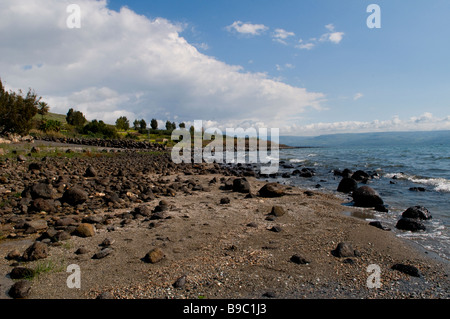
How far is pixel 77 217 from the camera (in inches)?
326

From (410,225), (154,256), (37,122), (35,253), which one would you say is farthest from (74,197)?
(37,122)

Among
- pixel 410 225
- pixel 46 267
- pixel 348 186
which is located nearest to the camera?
pixel 46 267

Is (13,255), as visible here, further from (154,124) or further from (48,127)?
(154,124)

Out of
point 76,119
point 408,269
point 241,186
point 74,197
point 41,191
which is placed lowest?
point 408,269

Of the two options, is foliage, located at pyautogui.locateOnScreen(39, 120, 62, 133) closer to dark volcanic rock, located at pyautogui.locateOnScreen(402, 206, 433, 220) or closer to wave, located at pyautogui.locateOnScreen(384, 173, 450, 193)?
wave, located at pyautogui.locateOnScreen(384, 173, 450, 193)

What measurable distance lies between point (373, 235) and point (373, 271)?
2.47m

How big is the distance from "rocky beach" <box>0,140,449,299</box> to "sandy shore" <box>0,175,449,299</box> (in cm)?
2

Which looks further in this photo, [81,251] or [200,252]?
[200,252]

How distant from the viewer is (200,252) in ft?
19.7

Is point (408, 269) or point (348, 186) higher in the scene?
point (348, 186)

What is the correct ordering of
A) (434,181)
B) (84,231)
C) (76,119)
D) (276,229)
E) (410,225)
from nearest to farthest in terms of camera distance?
→ (84,231), (276,229), (410,225), (434,181), (76,119)

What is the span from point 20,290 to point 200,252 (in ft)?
10.9

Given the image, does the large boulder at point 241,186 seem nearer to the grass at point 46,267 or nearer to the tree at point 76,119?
the grass at point 46,267
